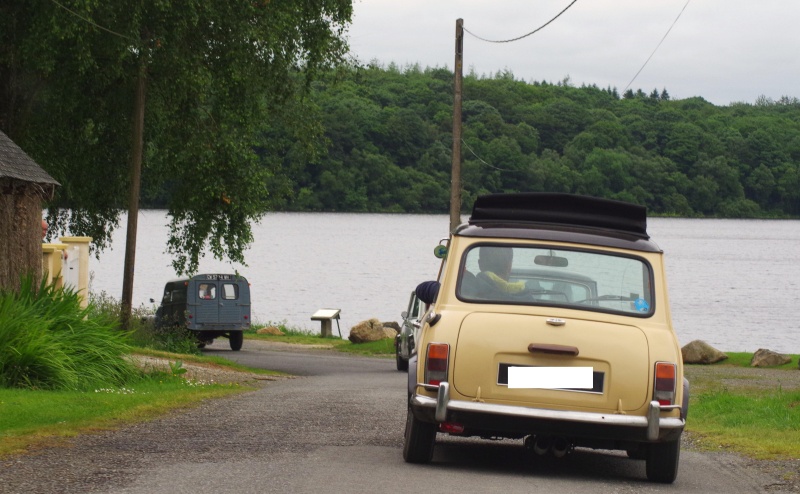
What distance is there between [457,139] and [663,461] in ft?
75.4

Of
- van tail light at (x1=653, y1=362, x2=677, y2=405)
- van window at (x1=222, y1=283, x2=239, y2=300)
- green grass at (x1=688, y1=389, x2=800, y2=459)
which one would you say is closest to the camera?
van tail light at (x1=653, y1=362, x2=677, y2=405)

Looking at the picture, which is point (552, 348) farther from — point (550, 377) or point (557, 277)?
point (557, 277)

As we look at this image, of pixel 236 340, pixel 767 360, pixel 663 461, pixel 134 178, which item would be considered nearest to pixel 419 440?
pixel 663 461

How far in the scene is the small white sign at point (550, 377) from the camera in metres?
8.29

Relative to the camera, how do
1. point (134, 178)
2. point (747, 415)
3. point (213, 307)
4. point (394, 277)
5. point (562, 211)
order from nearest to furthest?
point (562, 211) < point (747, 415) < point (134, 178) < point (213, 307) < point (394, 277)

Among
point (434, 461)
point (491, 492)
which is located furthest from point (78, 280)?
point (491, 492)

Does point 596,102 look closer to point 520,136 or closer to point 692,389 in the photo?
point 520,136

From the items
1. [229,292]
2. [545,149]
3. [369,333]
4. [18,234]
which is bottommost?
[369,333]

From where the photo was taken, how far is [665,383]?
27.5ft

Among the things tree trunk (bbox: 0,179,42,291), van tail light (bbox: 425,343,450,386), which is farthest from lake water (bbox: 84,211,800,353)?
van tail light (bbox: 425,343,450,386)

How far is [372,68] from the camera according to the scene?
32.0 metres

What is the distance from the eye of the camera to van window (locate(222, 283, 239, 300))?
34500 mm

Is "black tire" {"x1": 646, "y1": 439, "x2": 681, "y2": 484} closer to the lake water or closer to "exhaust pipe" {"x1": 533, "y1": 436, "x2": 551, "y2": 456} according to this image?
"exhaust pipe" {"x1": 533, "y1": 436, "x2": 551, "y2": 456}

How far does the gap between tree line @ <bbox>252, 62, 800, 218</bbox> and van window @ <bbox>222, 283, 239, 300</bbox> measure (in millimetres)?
54400
